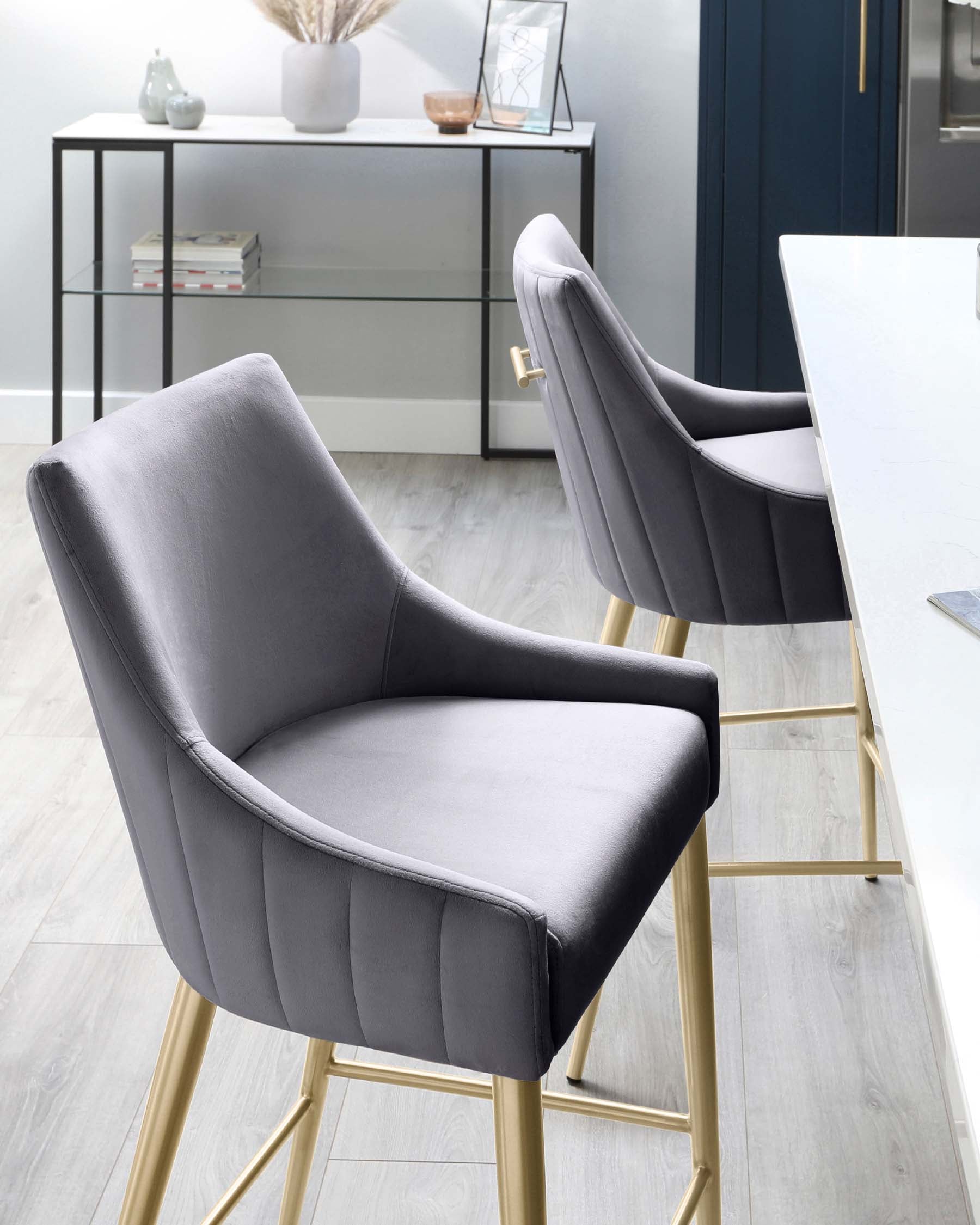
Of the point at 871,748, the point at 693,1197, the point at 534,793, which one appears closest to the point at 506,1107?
the point at 534,793

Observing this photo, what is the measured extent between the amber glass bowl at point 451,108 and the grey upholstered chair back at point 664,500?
2.30 meters

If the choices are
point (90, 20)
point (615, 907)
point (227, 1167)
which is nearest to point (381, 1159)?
point (227, 1167)

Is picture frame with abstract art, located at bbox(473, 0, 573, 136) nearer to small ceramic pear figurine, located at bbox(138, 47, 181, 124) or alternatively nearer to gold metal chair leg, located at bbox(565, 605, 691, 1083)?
small ceramic pear figurine, located at bbox(138, 47, 181, 124)

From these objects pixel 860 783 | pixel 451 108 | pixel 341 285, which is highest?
pixel 451 108

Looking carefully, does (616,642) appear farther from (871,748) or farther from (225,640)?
(225,640)

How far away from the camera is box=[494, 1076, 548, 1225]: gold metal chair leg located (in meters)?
0.99

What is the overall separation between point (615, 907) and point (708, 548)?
0.68 meters

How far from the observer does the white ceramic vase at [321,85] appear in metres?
3.80

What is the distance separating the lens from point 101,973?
1.88m

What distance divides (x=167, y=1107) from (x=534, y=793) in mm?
374

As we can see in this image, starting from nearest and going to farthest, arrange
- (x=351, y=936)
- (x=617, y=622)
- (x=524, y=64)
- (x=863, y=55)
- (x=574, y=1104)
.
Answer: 1. (x=351, y=936)
2. (x=574, y=1104)
3. (x=617, y=622)
4. (x=863, y=55)
5. (x=524, y=64)

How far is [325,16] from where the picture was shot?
378 centimetres

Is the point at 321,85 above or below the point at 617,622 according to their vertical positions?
above

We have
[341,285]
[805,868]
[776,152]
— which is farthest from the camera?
[341,285]
